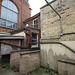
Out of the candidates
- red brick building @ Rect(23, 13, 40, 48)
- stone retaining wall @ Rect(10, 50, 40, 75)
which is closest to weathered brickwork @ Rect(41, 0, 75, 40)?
red brick building @ Rect(23, 13, 40, 48)

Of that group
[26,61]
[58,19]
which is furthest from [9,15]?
[26,61]

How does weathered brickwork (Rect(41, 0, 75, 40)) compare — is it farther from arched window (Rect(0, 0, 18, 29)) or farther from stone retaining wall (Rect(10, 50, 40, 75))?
arched window (Rect(0, 0, 18, 29))

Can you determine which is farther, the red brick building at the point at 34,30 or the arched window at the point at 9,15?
the arched window at the point at 9,15

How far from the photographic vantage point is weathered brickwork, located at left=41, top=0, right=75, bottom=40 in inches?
139

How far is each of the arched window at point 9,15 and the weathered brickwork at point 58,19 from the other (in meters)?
5.95

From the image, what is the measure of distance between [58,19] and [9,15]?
25.9 ft

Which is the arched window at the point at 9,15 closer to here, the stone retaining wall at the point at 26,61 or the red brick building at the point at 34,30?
the red brick building at the point at 34,30

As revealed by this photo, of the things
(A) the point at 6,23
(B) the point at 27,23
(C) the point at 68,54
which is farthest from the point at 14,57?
(B) the point at 27,23

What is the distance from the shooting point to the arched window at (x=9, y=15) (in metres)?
7.68

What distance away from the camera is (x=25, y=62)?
286cm

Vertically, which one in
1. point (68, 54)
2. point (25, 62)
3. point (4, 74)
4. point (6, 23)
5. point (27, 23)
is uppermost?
point (27, 23)

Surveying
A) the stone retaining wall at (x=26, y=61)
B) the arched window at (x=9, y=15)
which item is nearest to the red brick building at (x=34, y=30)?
the arched window at (x=9, y=15)

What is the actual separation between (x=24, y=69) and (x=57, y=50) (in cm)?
210

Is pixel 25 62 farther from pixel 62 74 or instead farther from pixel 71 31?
pixel 71 31
